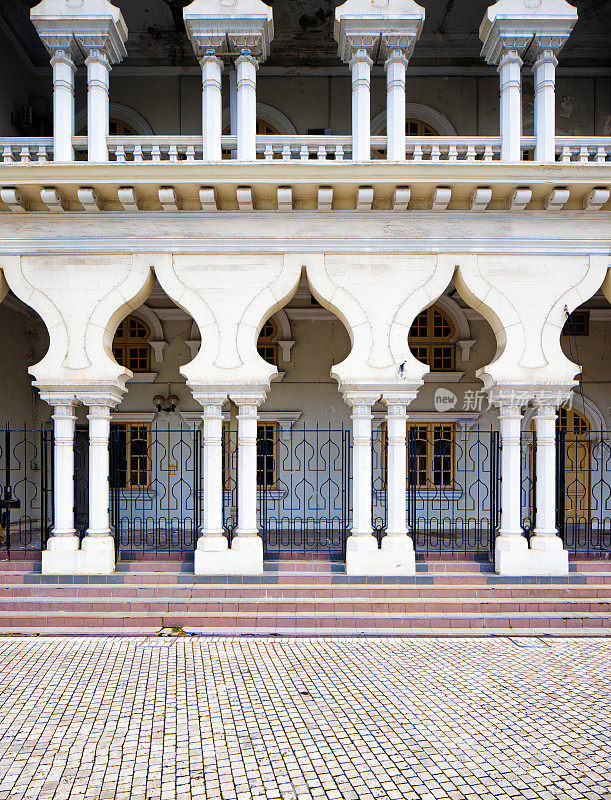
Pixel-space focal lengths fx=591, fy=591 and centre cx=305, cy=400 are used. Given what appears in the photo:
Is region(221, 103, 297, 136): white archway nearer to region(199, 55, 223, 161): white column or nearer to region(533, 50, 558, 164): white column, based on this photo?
region(199, 55, 223, 161): white column

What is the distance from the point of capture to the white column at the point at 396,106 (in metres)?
9.05

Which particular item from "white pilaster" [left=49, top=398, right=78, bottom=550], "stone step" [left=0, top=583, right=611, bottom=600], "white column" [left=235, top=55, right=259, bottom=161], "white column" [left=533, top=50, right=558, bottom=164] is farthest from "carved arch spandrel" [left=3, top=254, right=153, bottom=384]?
"white column" [left=533, top=50, right=558, bottom=164]

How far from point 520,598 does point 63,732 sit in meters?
6.25

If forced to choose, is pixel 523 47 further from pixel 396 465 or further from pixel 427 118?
pixel 396 465

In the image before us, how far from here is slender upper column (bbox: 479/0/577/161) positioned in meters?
8.83

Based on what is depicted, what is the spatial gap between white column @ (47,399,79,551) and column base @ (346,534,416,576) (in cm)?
420

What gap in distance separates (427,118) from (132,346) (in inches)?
321

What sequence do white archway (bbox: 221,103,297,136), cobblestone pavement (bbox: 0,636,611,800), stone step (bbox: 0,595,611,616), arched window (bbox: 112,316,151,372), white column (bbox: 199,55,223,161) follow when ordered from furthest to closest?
arched window (bbox: 112,316,151,372), white archway (bbox: 221,103,297,136), white column (bbox: 199,55,223,161), stone step (bbox: 0,595,611,616), cobblestone pavement (bbox: 0,636,611,800)

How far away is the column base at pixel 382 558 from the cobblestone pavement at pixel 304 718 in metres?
1.27

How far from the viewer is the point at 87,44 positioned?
29.5ft

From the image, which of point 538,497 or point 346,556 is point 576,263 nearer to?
point 538,497

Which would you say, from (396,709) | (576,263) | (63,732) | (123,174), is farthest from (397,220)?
(63,732)

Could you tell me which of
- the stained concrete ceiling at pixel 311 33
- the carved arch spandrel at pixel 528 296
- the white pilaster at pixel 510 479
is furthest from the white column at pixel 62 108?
the white pilaster at pixel 510 479

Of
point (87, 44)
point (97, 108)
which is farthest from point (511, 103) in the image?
point (87, 44)
